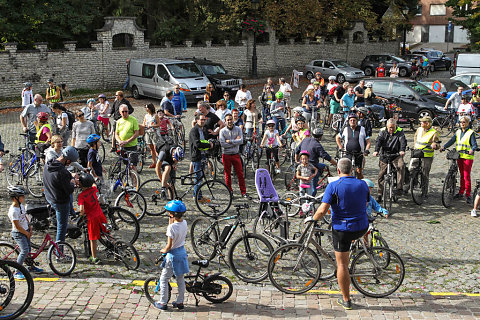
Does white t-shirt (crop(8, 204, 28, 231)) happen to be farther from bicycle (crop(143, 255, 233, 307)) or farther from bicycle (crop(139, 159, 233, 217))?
bicycle (crop(139, 159, 233, 217))

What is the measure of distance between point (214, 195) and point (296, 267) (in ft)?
11.8

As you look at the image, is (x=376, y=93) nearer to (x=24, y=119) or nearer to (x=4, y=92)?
(x=24, y=119)

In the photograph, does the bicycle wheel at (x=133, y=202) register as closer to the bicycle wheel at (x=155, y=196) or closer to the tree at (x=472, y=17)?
the bicycle wheel at (x=155, y=196)

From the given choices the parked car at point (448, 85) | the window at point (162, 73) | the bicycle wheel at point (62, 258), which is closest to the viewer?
the bicycle wheel at point (62, 258)

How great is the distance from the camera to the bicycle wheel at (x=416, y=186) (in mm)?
12625

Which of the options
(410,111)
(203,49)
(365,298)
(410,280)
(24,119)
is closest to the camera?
(365,298)

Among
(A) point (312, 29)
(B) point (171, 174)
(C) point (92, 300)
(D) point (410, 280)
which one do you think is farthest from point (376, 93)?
(A) point (312, 29)

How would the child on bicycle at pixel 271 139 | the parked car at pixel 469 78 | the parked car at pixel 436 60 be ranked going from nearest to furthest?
the child on bicycle at pixel 271 139, the parked car at pixel 469 78, the parked car at pixel 436 60

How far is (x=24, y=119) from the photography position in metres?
14.0

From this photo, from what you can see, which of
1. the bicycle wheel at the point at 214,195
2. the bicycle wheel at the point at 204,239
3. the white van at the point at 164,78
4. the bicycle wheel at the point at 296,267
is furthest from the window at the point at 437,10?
the bicycle wheel at the point at 296,267

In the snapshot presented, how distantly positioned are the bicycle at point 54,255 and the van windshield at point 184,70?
18.7m

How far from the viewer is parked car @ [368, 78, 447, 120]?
2138 centimetres

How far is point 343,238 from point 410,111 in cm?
1527

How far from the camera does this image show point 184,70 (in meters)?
27.5
